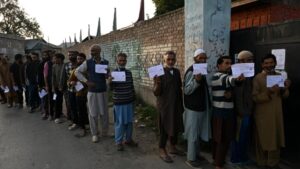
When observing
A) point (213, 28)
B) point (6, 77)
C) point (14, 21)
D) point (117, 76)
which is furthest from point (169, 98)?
point (14, 21)

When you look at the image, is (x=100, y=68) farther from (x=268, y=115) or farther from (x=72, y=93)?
(x=268, y=115)

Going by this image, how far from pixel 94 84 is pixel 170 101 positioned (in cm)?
190

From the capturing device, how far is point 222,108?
4859mm

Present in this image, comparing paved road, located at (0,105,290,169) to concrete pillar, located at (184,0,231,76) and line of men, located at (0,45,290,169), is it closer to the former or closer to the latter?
line of men, located at (0,45,290,169)

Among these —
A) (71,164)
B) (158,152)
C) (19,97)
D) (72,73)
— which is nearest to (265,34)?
(158,152)

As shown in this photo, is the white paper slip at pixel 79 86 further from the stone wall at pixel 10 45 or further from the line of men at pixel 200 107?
the stone wall at pixel 10 45

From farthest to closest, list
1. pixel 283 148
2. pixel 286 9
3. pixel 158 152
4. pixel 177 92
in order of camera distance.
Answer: pixel 286 9
pixel 158 152
pixel 177 92
pixel 283 148

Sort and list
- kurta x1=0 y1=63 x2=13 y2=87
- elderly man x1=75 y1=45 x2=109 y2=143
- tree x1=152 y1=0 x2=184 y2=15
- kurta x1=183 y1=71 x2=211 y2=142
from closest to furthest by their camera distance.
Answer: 1. kurta x1=183 y1=71 x2=211 y2=142
2. elderly man x1=75 y1=45 x2=109 y2=143
3. kurta x1=0 y1=63 x2=13 y2=87
4. tree x1=152 y1=0 x2=184 y2=15

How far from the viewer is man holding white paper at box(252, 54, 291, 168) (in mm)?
4715

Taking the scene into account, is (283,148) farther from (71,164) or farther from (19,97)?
(19,97)

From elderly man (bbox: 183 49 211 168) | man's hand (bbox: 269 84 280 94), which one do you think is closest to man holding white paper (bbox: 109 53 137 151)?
elderly man (bbox: 183 49 211 168)

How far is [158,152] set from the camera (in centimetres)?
616

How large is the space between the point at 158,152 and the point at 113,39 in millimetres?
8866

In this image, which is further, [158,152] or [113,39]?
[113,39]
